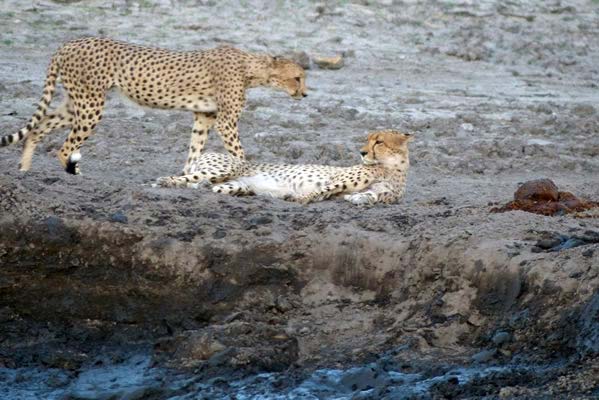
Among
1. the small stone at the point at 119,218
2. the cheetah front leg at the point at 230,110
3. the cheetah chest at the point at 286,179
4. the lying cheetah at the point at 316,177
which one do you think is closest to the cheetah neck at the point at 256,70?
the cheetah front leg at the point at 230,110

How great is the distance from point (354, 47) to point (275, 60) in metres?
3.38

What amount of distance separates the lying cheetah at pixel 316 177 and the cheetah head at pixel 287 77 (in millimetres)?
1419

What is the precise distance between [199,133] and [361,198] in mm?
2180

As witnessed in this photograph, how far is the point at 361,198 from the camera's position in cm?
909

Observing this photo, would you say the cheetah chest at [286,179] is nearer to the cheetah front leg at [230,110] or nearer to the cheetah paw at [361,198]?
the cheetah paw at [361,198]

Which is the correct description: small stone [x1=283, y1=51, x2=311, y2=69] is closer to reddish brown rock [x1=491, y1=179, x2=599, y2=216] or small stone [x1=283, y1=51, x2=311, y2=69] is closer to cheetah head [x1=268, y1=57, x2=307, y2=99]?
cheetah head [x1=268, y1=57, x2=307, y2=99]

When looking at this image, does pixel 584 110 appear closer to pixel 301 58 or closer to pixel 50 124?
pixel 301 58

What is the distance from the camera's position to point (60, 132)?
38.2 feet

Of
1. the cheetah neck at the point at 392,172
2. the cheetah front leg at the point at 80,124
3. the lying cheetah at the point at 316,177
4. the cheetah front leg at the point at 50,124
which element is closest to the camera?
the lying cheetah at the point at 316,177

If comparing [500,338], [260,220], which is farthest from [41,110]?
[500,338]

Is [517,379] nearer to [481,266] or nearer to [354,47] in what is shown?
[481,266]

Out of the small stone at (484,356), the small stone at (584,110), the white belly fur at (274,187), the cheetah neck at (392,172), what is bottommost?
the small stone at (584,110)

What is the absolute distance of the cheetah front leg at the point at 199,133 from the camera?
10.8 meters

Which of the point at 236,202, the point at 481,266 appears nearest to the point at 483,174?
the point at 236,202
